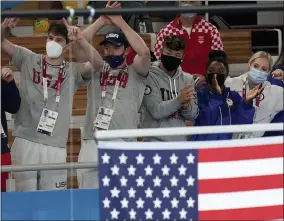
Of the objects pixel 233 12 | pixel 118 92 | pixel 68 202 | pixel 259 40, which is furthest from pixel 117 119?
pixel 259 40

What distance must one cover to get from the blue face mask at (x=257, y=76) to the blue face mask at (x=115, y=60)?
36.5 inches

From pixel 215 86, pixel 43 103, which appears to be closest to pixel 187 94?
pixel 215 86

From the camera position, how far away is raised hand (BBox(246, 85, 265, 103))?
8.42 metres

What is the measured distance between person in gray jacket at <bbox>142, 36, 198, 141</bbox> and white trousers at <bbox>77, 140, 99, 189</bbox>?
0.41 m

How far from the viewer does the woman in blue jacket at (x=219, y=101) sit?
8.48m

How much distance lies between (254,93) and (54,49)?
Answer: 1.41 meters

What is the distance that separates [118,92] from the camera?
863 cm

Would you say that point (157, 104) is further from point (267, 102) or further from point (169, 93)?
point (267, 102)

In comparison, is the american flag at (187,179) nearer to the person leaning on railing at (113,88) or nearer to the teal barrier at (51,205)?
the teal barrier at (51,205)

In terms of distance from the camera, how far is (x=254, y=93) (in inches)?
332

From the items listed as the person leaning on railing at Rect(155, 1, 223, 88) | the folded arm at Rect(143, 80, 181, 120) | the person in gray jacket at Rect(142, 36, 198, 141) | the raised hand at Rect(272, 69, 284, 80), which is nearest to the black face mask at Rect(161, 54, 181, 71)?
the person in gray jacket at Rect(142, 36, 198, 141)

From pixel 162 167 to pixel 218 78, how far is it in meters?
2.10

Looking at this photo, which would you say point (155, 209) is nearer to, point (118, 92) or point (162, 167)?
point (162, 167)

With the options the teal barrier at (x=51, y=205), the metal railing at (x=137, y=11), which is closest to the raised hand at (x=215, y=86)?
the teal barrier at (x=51, y=205)
